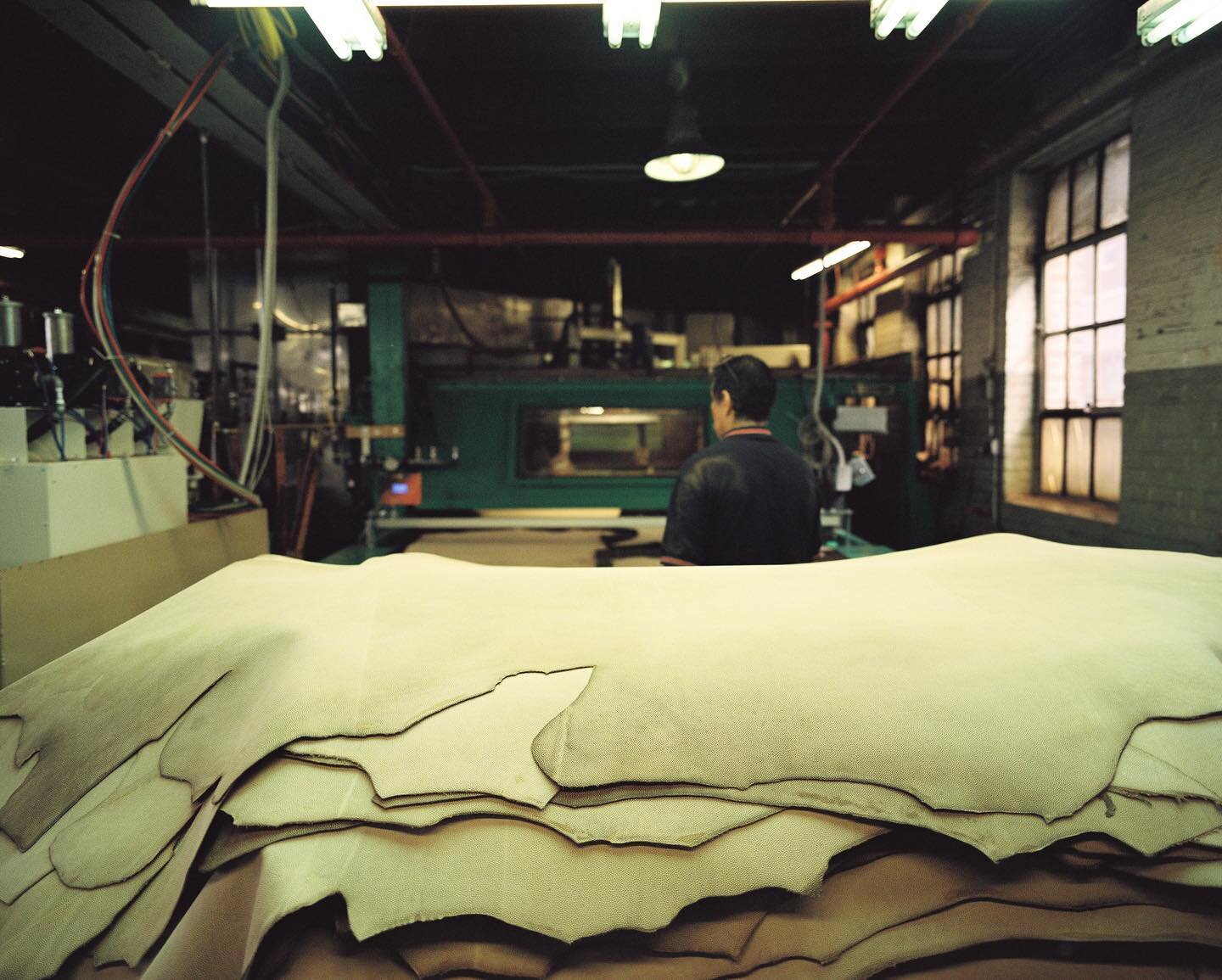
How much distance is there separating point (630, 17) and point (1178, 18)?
1.74 m

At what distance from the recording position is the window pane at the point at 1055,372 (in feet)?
15.5

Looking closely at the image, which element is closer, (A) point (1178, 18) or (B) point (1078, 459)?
(A) point (1178, 18)

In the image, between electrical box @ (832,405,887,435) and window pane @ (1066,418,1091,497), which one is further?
electrical box @ (832,405,887,435)

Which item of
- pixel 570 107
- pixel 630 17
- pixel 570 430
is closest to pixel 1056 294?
pixel 570 430

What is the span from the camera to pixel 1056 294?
15.6 feet

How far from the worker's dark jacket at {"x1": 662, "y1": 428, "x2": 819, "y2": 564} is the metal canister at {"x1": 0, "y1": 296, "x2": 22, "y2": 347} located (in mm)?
1788

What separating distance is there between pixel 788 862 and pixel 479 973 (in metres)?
0.31

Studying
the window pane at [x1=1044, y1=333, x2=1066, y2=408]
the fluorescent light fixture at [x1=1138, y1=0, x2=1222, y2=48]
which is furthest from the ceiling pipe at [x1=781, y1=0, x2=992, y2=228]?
the window pane at [x1=1044, y1=333, x2=1066, y2=408]

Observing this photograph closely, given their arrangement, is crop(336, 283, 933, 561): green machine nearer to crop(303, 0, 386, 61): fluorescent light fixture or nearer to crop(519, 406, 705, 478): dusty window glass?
crop(519, 406, 705, 478): dusty window glass

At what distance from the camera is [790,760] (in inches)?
28.5

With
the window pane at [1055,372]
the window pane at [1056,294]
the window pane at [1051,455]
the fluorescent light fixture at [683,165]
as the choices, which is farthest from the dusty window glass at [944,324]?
the fluorescent light fixture at [683,165]

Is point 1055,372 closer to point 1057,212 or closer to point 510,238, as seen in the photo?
point 1057,212

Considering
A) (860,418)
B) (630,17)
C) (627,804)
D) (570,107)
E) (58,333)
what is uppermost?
(570,107)

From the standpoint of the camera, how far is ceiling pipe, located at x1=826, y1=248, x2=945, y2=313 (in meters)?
5.76
